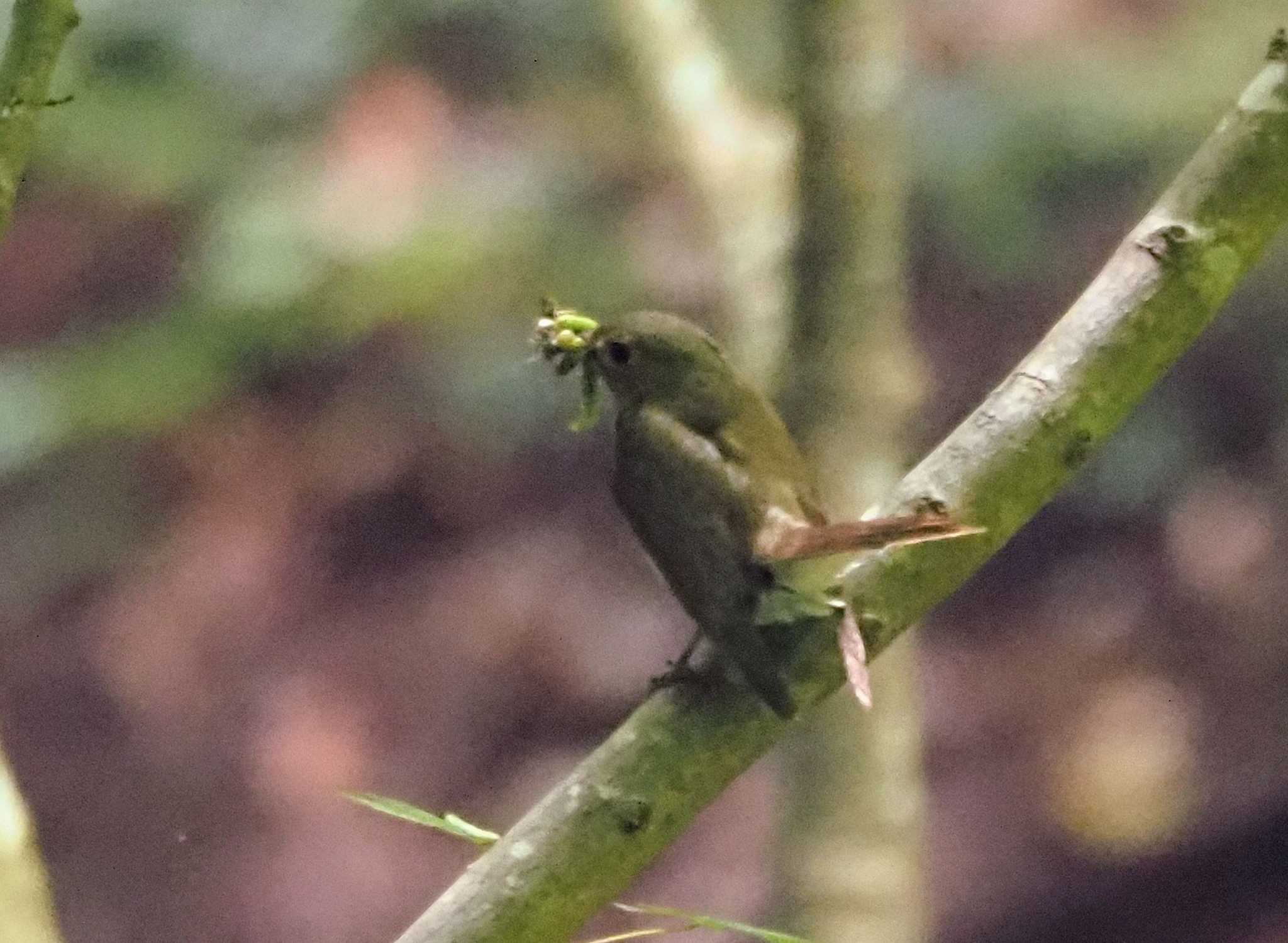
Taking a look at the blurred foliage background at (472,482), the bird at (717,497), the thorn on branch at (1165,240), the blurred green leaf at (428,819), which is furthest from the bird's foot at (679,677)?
the blurred foliage background at (472,482)

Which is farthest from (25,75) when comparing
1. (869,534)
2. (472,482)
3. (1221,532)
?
(1221,532)

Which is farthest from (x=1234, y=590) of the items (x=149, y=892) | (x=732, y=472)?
(x=149, y=892)

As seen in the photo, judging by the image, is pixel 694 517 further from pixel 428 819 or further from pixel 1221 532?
pixel 1221 532

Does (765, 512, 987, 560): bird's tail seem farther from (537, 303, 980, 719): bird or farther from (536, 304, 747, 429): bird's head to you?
(536, 304, 747, 429): bird's head

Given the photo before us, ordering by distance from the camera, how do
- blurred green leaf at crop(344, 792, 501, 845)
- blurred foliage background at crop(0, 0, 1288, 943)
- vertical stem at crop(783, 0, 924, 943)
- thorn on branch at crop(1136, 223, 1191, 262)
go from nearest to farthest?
blurred green leaf at crop(344, 792, 501, 845), thorn on branch at crop(1136, 223, 1191, 262), vertical stem at crop(783, 0, 924, 943), blurred foliage background at crop(0, 0, 1288, 943)

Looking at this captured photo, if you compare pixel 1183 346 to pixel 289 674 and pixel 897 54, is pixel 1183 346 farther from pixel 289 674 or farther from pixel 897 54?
pixel 289 674

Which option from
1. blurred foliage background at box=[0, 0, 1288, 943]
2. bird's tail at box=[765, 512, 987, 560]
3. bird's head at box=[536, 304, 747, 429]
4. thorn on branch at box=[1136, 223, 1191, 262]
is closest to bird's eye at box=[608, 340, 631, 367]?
bird's head at box=[536, 304, 747, 429]
